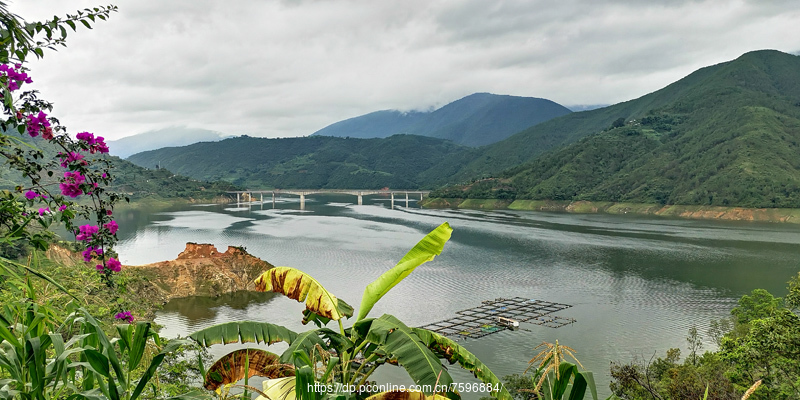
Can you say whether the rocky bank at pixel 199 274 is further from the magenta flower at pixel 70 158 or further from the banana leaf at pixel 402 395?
the banana leaf at pixel 402 395

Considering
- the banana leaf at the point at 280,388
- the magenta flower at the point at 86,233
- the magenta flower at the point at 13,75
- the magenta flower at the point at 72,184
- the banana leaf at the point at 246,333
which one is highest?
the magenta flower at the point at 13,75

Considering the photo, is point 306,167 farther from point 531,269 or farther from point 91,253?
point 91,253

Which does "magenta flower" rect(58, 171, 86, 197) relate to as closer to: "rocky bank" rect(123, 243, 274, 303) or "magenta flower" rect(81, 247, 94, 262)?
"magenta flower" rect(81, 247, 94, 262)

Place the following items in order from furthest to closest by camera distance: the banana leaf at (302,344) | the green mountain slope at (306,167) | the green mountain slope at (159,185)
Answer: the green mountain slope at (306,167), the green mountain slope at (159,185), the banana leaf at (302,344)

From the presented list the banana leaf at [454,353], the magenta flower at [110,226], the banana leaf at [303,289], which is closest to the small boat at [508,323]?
the banana leaf at [303,289]

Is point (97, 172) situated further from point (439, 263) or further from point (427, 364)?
point (439, 263)

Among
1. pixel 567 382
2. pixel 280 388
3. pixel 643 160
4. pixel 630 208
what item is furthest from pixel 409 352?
pixel 643 160

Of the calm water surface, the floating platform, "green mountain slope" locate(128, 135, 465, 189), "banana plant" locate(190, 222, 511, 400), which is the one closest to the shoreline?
the calm water surface
